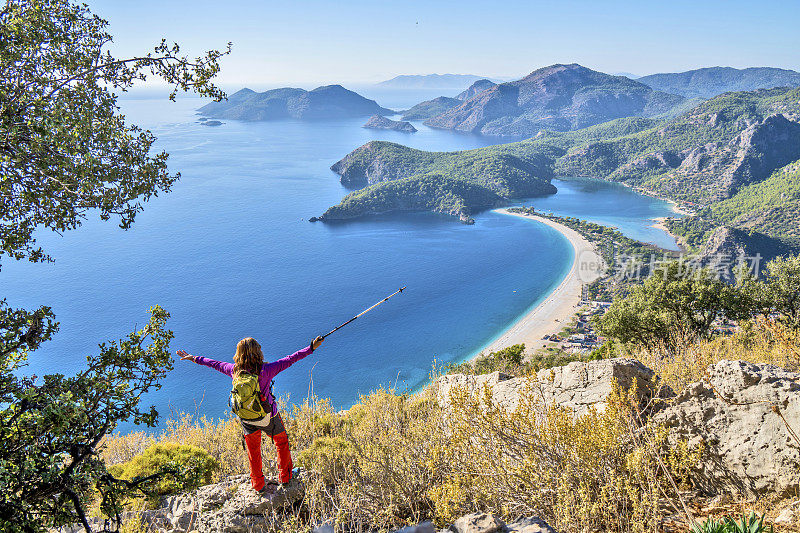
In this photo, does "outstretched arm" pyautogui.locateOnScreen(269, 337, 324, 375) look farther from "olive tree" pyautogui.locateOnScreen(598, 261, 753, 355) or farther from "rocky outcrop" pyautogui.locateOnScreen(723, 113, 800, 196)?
"rocky outcrop" pyautogui.locateOnScreen(723, 113, 800, 196)

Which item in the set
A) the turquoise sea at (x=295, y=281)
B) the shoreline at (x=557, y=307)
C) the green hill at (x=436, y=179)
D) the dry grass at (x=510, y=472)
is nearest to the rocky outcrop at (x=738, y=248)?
the turquoise sea at (x=295, y=281)

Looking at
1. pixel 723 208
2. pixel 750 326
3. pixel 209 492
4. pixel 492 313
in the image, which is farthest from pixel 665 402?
pixel 723 208

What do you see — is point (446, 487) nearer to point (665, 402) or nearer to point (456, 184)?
point (665, 402)

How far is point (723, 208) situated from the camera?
106m

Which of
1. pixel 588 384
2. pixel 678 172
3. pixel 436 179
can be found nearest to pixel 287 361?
pixel 588 384

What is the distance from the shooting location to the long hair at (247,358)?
4.56m

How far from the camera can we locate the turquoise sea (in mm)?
49938

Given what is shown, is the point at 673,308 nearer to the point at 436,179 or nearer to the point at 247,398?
the point at 247,398

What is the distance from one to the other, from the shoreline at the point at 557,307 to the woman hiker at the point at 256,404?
40.4 meters

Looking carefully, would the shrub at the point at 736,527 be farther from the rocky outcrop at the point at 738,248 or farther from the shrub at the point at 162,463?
the rocky outcrop at the point at 738,248

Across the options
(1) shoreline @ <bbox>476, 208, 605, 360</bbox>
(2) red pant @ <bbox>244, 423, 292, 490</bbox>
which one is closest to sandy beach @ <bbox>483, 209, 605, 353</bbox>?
(1) shoreline @ <bbox>476, 208, 605, 360</bbox>

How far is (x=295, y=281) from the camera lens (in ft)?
229

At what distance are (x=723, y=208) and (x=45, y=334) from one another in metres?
133

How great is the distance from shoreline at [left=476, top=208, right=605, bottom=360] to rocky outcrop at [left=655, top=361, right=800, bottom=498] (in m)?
39.9
